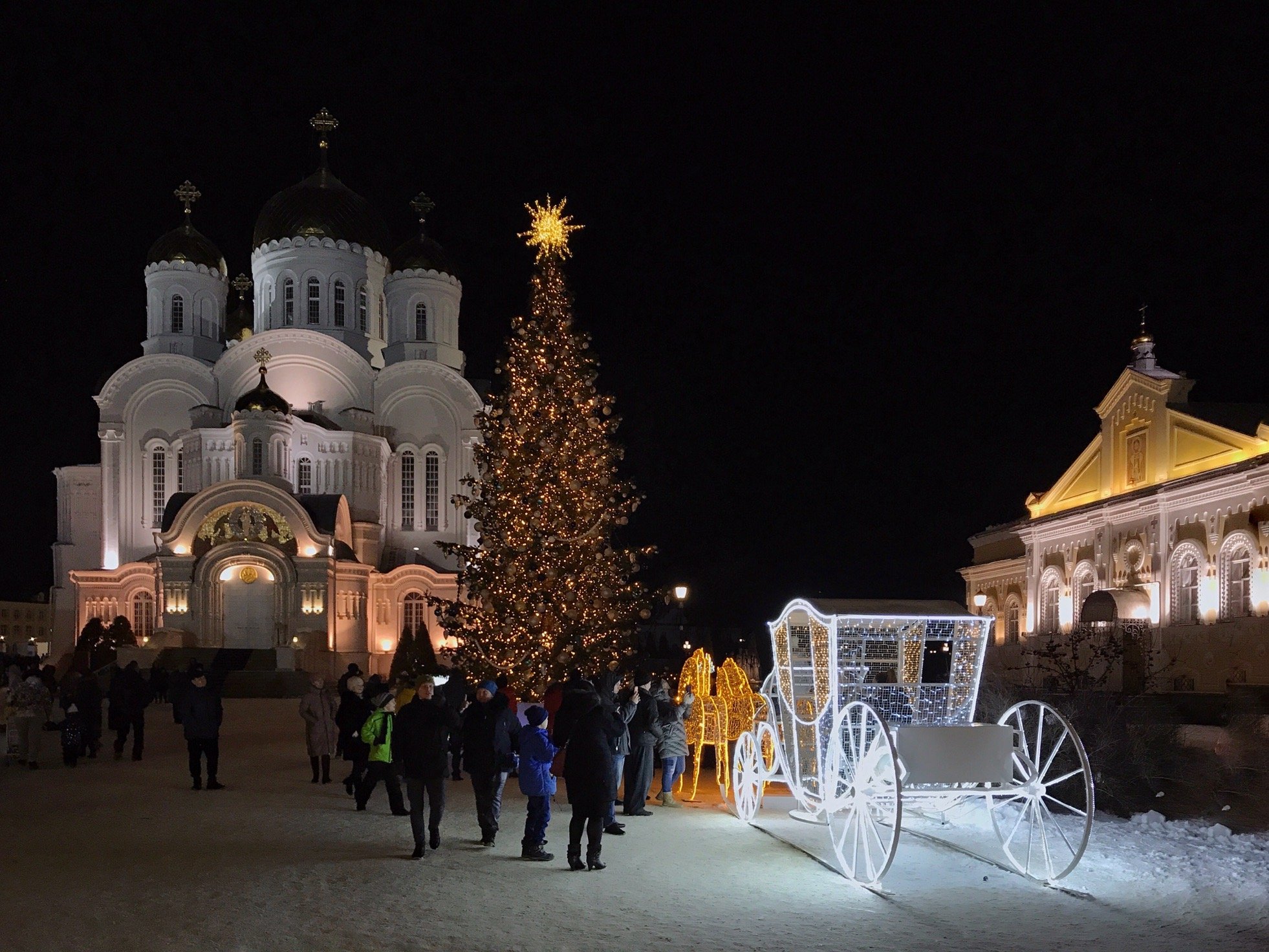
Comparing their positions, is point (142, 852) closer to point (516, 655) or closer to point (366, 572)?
point (516, 655)

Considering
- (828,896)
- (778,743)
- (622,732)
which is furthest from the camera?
(778,743)

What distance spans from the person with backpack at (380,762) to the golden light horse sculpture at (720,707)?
3.40 m

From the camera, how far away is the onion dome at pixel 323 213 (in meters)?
48.8

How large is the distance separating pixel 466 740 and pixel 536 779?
127 cm

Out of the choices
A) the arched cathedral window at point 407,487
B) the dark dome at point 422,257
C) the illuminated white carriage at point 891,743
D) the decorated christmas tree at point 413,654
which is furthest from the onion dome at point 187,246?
the illuminated white carriage at point 891,743

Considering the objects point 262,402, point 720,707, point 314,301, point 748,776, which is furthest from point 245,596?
point 748,776

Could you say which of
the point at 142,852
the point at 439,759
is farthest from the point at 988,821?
the point at 142,852

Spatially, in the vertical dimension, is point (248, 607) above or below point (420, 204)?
below

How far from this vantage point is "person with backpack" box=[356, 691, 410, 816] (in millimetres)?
13570

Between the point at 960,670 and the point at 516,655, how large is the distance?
34.4ft

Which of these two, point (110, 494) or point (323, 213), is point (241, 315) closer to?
point (323, 213)

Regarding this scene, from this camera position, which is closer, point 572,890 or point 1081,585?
point 572,890

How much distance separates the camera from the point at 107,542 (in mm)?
46312

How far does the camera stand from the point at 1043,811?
1077cm
